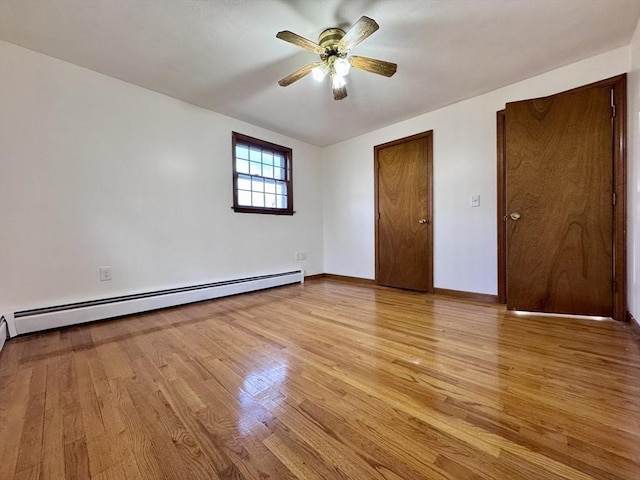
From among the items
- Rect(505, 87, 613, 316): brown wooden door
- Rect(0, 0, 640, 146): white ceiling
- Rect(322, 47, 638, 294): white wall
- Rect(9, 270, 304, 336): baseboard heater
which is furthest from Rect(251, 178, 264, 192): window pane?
Rect(505, 87, 613, 316): brown wooden door

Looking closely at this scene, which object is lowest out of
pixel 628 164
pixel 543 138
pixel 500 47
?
pixel 628 164

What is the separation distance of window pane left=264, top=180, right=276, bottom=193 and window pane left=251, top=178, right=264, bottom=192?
0.07 metres

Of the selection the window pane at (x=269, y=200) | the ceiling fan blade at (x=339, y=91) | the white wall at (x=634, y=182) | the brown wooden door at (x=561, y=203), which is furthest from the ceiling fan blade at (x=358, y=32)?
the window pane at (x=269, y=200)

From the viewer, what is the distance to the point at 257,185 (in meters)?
3.55

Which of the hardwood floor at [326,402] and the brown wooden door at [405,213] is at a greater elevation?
the brown wooden door at [405,213]

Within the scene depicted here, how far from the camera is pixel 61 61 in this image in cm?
213

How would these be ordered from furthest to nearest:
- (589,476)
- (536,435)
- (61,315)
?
(61,315) → (536,435) → (589,476)

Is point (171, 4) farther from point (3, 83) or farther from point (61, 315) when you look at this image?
point (61, 315)

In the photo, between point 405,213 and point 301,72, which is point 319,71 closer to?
point 301,72

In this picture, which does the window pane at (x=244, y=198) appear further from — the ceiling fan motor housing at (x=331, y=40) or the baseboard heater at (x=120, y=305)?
the ceiling fan motor housing at (x=331, y=40)

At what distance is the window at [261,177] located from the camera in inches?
132

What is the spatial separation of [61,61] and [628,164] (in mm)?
4711

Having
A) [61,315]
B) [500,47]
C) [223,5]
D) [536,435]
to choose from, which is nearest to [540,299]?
[536,435]

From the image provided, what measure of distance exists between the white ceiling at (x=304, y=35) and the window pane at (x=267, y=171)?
3.36 feet
